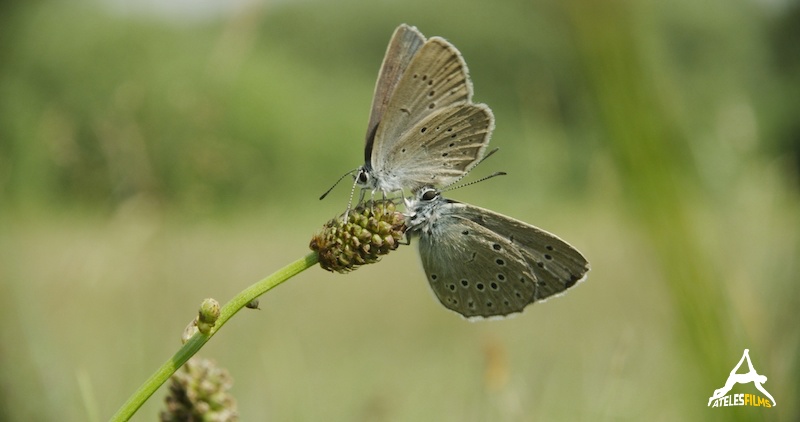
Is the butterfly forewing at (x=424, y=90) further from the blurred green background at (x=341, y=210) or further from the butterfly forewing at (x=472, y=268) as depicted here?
the blurred green background at (x=341, y=210)

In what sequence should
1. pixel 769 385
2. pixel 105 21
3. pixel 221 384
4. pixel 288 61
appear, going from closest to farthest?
pixel 769 385, pixel 221 384, pixel 105 21, pixel 288 61

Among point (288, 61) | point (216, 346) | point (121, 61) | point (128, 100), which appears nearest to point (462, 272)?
point (128, 100)

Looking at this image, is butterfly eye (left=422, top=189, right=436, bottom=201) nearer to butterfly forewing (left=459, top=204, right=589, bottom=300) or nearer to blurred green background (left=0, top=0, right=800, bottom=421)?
butterfly forewing (left=459, top=204, right=589, bottom=300)

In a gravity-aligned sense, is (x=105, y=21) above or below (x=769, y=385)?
above

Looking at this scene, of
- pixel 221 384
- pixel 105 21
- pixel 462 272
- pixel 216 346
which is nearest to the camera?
pixel 221 384

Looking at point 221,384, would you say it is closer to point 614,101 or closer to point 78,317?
point 614,101

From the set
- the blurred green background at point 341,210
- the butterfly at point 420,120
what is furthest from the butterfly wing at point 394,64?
the blurred green background at point 341,210

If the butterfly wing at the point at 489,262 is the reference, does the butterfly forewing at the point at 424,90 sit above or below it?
above
